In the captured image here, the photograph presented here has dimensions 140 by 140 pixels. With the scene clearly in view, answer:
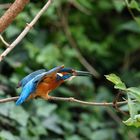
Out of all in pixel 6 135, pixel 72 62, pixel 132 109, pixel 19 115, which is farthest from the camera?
pixel 72 62

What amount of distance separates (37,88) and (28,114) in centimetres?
103

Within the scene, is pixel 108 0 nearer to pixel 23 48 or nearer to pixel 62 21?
pixel 62 21

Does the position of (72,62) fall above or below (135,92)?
below

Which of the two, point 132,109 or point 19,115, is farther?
point 19,115

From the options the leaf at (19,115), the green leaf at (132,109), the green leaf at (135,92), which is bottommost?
the leaf at (19,115)

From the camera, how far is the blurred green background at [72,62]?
2.47 meters

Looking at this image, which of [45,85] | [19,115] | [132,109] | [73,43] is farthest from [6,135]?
[73,43]

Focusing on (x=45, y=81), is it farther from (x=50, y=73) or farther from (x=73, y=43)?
(x=73, y=43)

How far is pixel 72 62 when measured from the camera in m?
3.02

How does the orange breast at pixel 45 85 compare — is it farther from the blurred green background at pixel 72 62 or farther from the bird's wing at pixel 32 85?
the blurred green background at pixel 72 62

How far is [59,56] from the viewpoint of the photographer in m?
2.94

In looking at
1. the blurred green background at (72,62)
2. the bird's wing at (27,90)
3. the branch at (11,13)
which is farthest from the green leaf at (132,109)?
the blurred green background at (72,62)

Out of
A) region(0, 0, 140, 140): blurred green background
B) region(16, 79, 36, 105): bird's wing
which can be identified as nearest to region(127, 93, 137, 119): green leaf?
region(16, 79, 36, 105): bird's wing

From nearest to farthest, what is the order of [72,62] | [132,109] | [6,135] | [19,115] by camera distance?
1. [132,109]
2. [6,135]
3. [19,115]
4. [72,62]
